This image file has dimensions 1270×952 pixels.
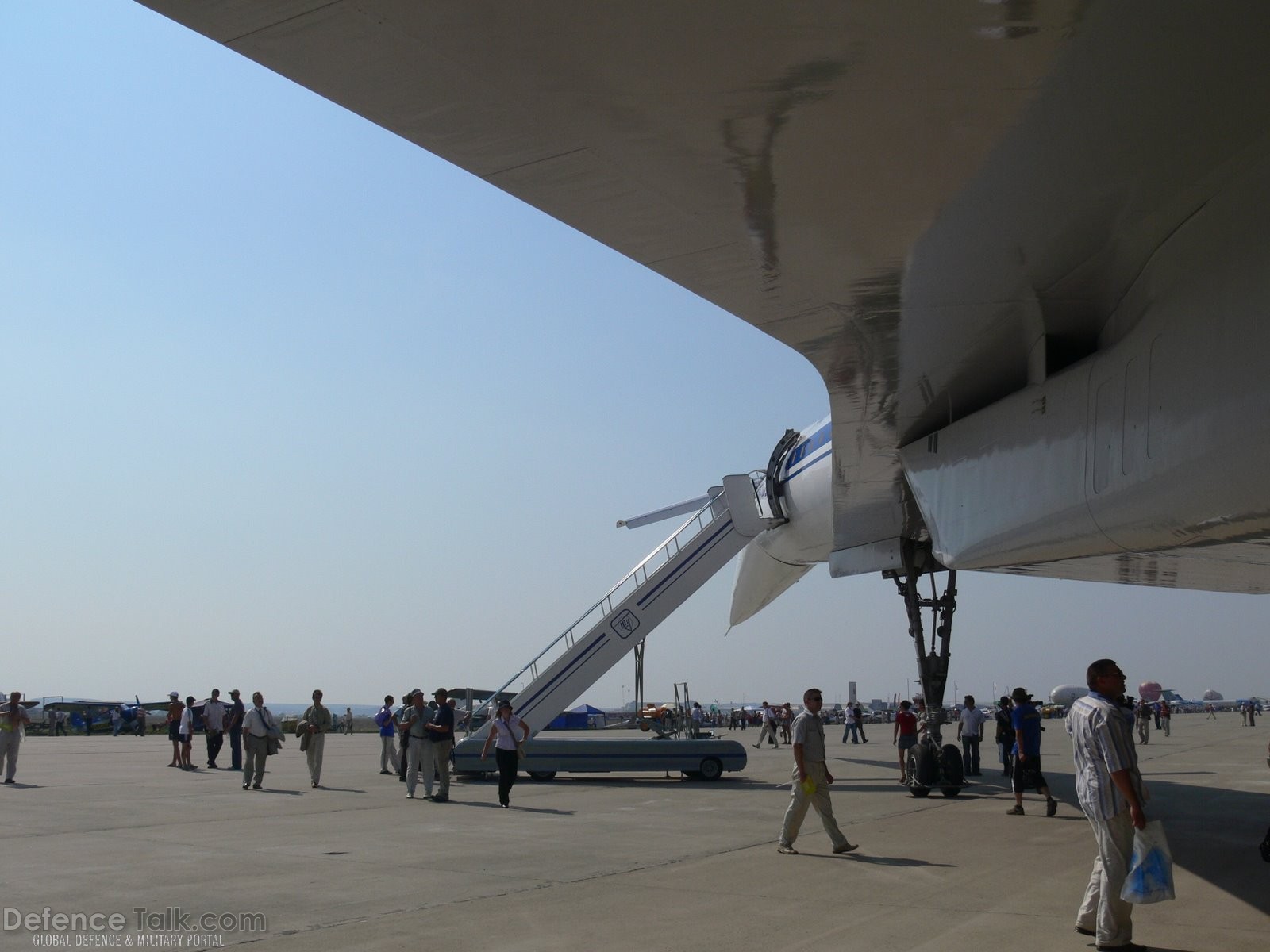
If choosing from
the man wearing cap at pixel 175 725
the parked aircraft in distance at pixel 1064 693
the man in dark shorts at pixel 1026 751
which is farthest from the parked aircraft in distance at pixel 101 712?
the parked aircraft in distance at pixel 1064 693

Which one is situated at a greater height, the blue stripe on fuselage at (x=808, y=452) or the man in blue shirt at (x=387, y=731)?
the blue stripe on fuselage at (x=808, y=452)

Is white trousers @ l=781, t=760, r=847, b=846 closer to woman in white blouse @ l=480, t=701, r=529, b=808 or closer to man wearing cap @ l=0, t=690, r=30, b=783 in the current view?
woman in white blouse @ l=480, t=701, r=529, b=808

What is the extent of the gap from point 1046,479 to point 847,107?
326cm

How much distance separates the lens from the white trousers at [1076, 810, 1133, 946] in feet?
16.6

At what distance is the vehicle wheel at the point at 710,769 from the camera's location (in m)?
15.3

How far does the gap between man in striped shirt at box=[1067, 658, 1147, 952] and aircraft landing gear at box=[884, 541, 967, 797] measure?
7.11m

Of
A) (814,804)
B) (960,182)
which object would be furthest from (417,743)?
(960,182)

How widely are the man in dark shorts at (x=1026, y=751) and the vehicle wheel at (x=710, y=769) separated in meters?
5.06

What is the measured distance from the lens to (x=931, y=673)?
12.6 metres

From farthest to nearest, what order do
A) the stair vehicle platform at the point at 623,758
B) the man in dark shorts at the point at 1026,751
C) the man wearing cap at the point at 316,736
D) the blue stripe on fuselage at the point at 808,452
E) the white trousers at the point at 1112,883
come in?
the stair vehicle platform at the point at 623,758 < the man wearing cap at the point at 316,736 < the blue stripe on fuselage at the point at 808,452 < the man in dark shorts at the point at 1026,751 < the white trousers at the point at 1112,883

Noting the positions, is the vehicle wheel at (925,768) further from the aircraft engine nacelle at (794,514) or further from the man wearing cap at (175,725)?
the man wearing cap at (175,725)

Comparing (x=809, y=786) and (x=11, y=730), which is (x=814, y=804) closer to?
(x=809, y=786)
